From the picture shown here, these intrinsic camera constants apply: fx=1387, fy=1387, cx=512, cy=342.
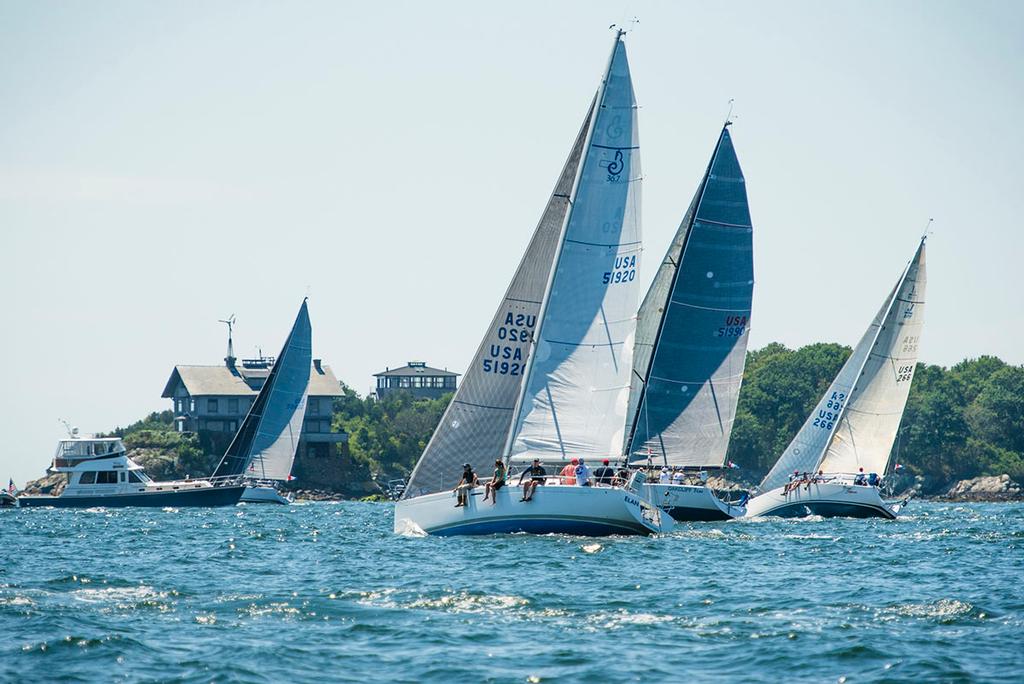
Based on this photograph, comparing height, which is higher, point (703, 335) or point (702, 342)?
point (703, 335)

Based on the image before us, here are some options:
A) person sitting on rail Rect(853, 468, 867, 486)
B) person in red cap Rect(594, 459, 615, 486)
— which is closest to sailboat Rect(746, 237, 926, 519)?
person sitting on rail Rect(853, 468, 867, 486)

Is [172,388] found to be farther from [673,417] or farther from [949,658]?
[949,658]

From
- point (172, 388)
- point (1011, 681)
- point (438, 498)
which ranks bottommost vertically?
point (1011, 681)

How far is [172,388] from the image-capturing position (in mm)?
105812

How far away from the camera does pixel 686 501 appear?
1950 inches

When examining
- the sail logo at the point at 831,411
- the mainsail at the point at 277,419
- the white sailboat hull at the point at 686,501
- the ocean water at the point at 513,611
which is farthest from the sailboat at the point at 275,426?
the ocean water at the point at 513,611

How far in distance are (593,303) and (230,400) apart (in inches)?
2761

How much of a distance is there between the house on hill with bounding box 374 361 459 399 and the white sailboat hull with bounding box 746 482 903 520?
86285mm

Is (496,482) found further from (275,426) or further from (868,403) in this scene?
(275,426)

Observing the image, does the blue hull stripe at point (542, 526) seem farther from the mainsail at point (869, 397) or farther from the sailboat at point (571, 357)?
the mainsail at point (869, 397)

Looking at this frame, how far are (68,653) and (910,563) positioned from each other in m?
19.5

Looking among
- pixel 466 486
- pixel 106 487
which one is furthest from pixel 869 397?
pixel 106 487

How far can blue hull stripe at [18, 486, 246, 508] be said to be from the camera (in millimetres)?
69125

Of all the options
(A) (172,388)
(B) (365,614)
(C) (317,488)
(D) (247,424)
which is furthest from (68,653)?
(A) (172,388)
